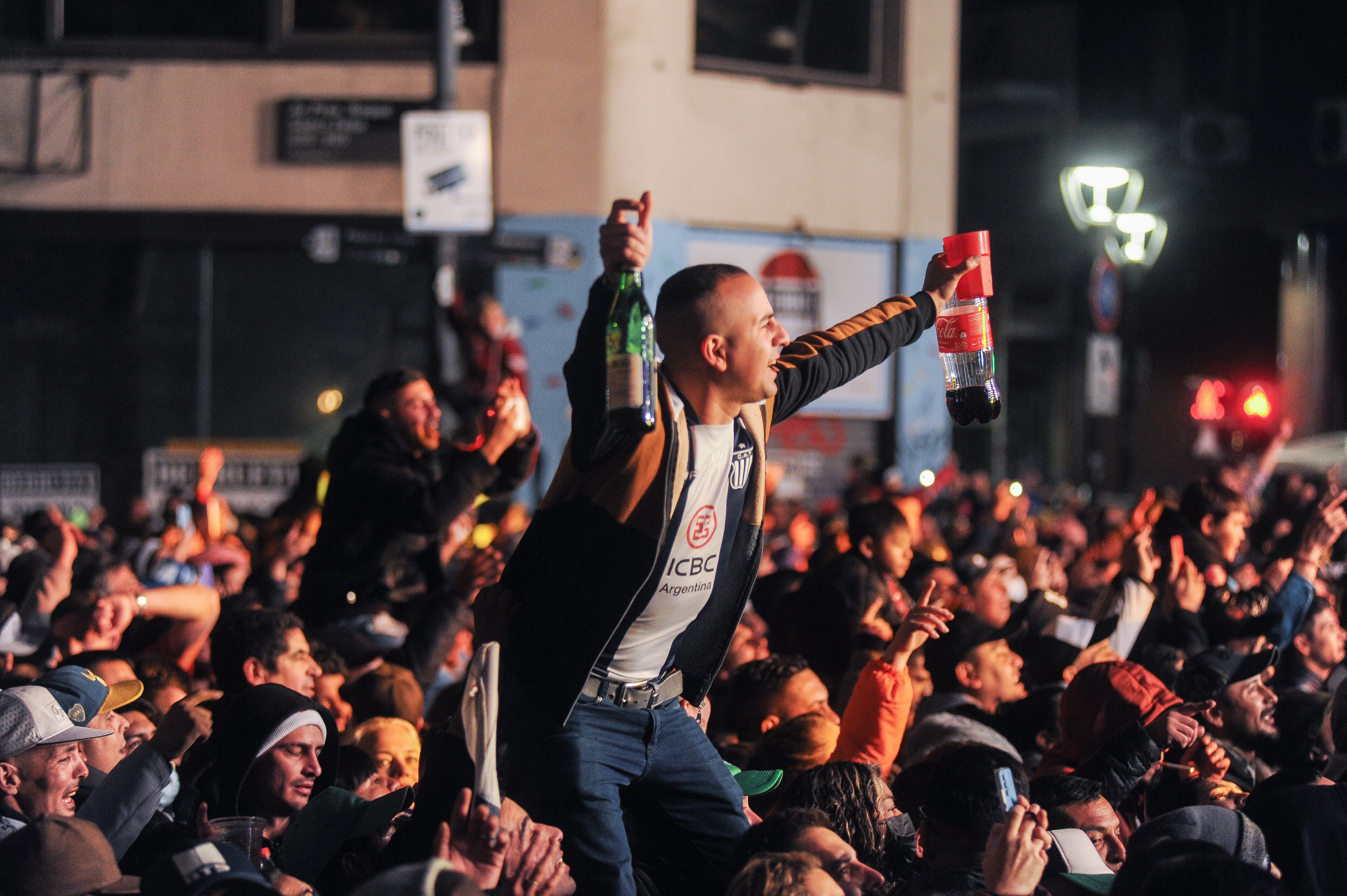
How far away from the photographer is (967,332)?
427 centimetres

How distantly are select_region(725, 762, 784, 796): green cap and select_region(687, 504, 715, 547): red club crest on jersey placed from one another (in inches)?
42.3

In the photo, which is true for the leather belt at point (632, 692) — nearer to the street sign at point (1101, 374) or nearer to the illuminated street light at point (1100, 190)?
the illuminated street light at point (1100, 190)

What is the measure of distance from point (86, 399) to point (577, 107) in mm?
5929

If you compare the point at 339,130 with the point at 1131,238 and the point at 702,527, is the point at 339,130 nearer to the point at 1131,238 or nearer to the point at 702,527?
the point at 1131,238

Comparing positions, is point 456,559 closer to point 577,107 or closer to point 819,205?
point 577,107

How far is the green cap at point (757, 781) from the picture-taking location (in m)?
4.29

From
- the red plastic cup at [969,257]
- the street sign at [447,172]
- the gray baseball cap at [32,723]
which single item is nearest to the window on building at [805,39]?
the street sign at [447,172]

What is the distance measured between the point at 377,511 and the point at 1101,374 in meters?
10.5

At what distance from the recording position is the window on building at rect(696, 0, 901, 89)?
16.4 meters

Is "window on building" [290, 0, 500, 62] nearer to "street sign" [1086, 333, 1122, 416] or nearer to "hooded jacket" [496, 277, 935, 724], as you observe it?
"street sign" [1086, 333, 1122, 416]

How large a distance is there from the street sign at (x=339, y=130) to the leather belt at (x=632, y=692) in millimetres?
12754

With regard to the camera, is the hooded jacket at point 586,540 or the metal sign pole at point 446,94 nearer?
the hooded jacket at point 586,540

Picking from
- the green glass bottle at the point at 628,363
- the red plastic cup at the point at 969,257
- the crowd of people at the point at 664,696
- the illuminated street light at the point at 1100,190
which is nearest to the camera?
the green glass bottle at the point at 628,363

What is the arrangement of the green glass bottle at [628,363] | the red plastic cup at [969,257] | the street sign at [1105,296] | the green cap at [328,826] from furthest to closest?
the street sign at [1105,296]
the red plastic cup at [969,257]
the green cap at [328,826]
the green glass bottle at [628,363]
